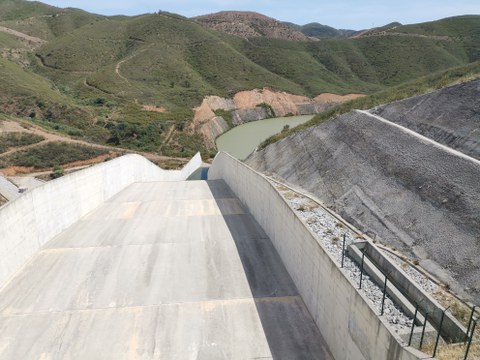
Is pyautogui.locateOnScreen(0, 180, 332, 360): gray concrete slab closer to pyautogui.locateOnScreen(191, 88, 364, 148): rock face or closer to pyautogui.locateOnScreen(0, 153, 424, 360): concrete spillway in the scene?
pyautogui.locateOnScreen(0, 153, 424, 360): concrete spillway

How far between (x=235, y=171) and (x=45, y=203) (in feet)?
29.2

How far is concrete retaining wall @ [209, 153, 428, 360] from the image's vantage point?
5.05 metres

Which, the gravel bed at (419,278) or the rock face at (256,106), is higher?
the rock face at (256,106)

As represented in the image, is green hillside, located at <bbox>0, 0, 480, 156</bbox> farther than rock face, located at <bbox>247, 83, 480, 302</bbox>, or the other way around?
green hillside, located at <bbox>0, 0, 480, 156</bbox>

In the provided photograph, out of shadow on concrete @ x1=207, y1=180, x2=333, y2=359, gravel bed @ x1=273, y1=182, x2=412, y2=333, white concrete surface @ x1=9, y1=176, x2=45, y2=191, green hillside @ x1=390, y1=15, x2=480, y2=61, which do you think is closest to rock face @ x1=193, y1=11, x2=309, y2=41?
green hillside @ x1=390, y1=15, x2=480, y2=61

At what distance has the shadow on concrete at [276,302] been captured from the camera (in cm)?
681

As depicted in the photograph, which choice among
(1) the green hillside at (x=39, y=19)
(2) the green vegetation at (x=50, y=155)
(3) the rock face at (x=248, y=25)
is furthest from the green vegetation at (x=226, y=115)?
(3) the rock face at (x=248, y=25)

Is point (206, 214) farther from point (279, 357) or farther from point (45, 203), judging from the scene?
point (279, 357)

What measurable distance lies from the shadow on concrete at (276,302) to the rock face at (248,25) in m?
132

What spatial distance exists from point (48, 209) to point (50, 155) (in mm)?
28530

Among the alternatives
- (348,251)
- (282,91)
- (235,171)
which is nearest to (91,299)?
(348,251)

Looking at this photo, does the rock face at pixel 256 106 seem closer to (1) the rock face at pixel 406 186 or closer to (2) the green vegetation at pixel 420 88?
(2) the green vegetation at pixel 420 88

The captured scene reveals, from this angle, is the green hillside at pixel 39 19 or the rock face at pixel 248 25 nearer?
the green hillside at pixel 39 19

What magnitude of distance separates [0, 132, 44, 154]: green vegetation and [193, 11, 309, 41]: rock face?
108 meters
